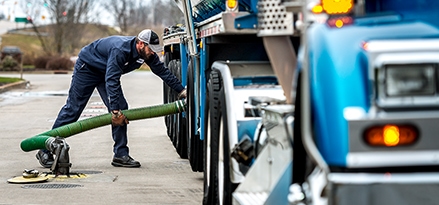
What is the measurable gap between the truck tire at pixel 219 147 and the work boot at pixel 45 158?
3882 mm

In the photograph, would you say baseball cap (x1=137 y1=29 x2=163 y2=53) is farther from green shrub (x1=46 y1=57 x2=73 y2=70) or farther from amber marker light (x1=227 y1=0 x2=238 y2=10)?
green shrub (x1=46 y1=57 x2=73 y2=70)

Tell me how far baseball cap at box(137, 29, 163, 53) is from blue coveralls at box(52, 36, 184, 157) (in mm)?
200

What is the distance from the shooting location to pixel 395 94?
3.94m

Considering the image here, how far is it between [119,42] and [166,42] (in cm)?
427

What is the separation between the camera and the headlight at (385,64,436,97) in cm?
393

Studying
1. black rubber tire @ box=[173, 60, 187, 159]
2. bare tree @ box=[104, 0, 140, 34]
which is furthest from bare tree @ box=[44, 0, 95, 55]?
black rubber tire @ box=[173, 60, 187, 159]

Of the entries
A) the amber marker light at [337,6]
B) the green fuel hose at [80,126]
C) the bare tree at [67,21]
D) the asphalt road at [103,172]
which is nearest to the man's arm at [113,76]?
the green fuel hose at [80,126]

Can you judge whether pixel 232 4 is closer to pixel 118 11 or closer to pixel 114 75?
pixel 114 75

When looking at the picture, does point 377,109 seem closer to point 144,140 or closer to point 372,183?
point 372,183

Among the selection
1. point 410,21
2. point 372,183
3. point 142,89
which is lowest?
point 142,89

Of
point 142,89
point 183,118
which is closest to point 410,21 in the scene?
point 183,118

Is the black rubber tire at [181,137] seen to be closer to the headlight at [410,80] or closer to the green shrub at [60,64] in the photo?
the headlight at [410,80]

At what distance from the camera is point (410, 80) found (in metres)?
3.94

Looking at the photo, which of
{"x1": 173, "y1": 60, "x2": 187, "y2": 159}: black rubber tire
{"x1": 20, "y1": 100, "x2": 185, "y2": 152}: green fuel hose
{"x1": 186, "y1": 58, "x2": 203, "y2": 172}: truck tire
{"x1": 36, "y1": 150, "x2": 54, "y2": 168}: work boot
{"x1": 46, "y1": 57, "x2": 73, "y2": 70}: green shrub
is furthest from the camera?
{"x1": 46, "y1": 57, "x2": 73, "y2": 70}: green shrub
